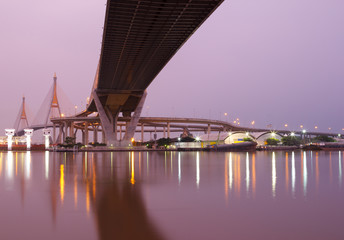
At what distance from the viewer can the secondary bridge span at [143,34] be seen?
90.0 ft

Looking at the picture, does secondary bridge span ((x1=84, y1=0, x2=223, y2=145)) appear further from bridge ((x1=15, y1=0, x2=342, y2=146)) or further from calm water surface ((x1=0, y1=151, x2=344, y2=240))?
calm water surface ((x1=0, y1=151, x2=344, y2=240))

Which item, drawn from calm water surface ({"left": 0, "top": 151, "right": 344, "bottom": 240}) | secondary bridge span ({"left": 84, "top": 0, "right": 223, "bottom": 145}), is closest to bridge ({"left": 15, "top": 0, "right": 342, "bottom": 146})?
secondary bridge span ({"left": 84, "top": 0, "right": 223, "bottom": 145})

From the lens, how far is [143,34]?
113 feet

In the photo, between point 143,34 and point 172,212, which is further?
point 143,34

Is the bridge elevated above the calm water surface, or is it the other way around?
the bridge

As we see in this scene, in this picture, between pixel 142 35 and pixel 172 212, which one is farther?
pixel 142 35

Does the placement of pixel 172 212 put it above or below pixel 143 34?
below

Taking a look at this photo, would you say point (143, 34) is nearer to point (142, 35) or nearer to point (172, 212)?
point (142, 35)

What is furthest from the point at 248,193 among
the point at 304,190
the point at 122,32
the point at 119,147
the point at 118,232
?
the point at 119,147

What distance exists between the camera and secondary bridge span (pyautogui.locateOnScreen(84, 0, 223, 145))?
27.4 metres

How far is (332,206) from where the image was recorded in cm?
896

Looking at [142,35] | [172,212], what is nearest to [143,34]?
[142,35]

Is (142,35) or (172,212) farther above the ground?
(142,35)

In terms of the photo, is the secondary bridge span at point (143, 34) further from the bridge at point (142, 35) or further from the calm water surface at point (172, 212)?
the calm water surface at point (172, 212)
